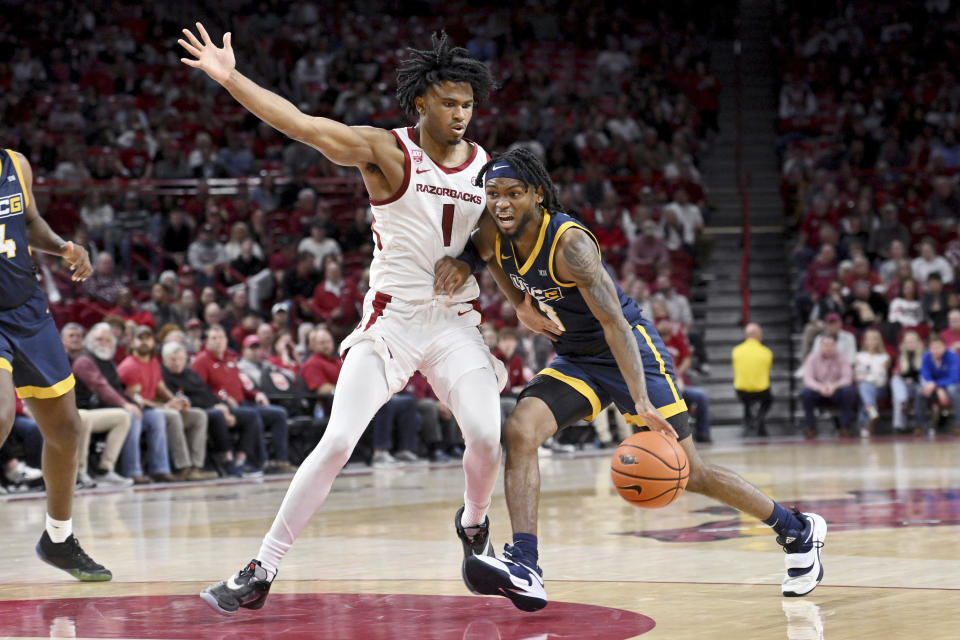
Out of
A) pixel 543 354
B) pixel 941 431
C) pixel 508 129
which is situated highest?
pixel 508 129

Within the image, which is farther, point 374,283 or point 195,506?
point 195,506

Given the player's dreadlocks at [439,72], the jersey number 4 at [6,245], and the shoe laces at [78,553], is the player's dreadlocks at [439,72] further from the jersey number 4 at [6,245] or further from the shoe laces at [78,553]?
the shoe laces at [78,553]

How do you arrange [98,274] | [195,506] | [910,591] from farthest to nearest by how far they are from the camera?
[98,274]
[195,506]
[910,591]

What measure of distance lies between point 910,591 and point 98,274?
38.4 ft

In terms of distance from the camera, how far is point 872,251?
61.4 ft

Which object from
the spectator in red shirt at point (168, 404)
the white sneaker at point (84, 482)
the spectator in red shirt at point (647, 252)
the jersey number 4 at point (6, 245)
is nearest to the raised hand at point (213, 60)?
the jersey number 4 at point (6, 245)

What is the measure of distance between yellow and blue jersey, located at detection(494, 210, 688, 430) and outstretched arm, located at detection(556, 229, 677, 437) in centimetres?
12

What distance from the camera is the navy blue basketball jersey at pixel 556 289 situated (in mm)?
5312

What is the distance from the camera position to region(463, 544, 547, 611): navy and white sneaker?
15.8 ft

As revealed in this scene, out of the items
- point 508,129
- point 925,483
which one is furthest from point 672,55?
point 925,483

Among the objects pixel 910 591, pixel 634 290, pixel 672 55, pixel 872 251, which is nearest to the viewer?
pixel 910 591

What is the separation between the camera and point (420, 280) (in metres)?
5.33

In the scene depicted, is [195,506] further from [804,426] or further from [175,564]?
[804,426]

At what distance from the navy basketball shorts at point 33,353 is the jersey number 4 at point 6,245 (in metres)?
0.22
